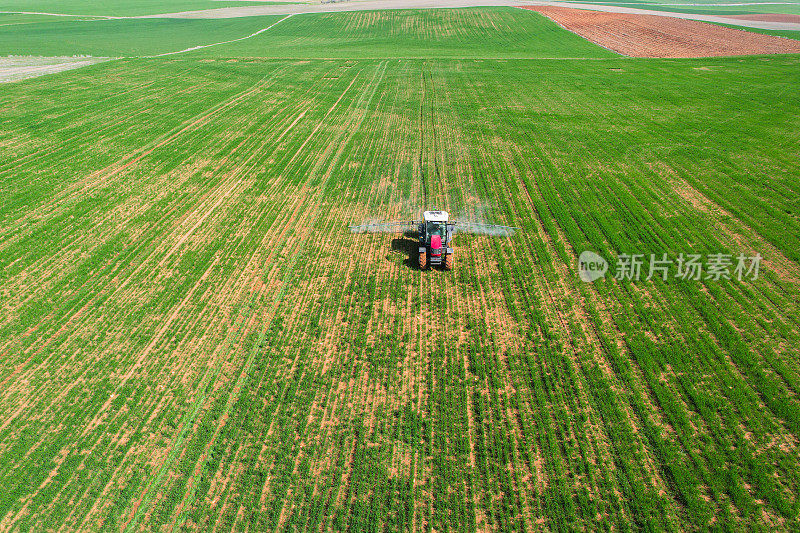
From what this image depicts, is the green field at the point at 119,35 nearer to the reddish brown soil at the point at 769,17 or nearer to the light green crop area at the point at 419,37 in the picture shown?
the light green crop area at the point at 419,37

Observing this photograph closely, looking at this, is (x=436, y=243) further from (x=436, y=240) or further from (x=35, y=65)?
(x=35, y=65)

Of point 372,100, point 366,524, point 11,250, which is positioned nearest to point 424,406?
point 366,524

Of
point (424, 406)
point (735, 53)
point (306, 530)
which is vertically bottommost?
point (306, 530)

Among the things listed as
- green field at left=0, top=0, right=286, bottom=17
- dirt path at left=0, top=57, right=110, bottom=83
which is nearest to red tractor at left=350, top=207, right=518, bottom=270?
dirt path at left=0, top=57, right=110, bottom=83

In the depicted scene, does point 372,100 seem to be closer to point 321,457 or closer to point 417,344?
point 417,344

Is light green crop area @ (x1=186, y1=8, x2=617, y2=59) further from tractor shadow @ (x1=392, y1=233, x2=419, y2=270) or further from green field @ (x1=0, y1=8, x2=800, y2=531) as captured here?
tractor shadow @ (x1=392, y1=233, x2=419, y2=270)

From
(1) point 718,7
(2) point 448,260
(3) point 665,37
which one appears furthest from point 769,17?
(2) point 448,260

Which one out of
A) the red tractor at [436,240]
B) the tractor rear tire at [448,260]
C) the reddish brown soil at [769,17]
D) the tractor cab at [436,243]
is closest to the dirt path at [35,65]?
the red tractor at [436,240]
